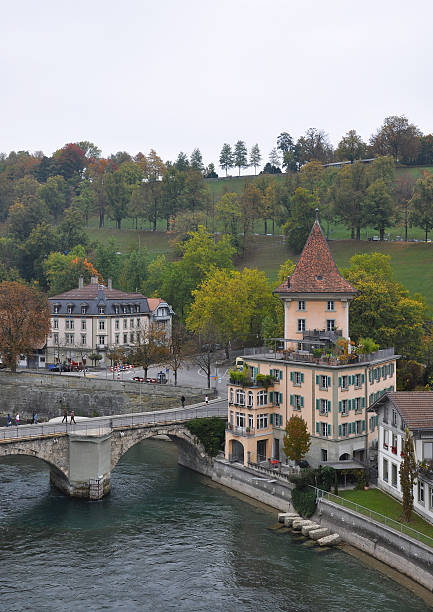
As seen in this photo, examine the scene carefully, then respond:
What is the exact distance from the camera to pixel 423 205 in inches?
5349

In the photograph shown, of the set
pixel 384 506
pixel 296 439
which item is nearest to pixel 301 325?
pixel 296 439

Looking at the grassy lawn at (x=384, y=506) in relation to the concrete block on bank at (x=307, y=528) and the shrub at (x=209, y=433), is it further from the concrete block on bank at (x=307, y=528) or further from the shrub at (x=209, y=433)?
the shrub at (x=209, y=433)

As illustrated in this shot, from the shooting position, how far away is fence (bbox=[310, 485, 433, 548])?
46.7 m

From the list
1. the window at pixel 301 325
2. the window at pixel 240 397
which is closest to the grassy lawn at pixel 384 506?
the window at pixel 240 397

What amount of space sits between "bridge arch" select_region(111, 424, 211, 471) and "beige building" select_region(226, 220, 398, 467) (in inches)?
137

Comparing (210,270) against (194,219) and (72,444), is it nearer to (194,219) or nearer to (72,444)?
(194,219)

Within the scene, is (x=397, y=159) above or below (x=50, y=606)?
above

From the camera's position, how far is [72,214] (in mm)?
173625

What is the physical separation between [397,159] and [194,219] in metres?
59.7

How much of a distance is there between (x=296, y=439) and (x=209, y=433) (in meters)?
11.8

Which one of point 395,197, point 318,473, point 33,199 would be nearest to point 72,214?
point 33,199

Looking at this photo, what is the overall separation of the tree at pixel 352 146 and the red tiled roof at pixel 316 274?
11418 cm

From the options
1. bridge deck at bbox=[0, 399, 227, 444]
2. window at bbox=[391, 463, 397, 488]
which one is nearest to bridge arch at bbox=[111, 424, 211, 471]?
bridge deck at bbox=[0, 399, 227, 444]

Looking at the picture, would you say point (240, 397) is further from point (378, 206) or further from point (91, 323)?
point (378, 206)
